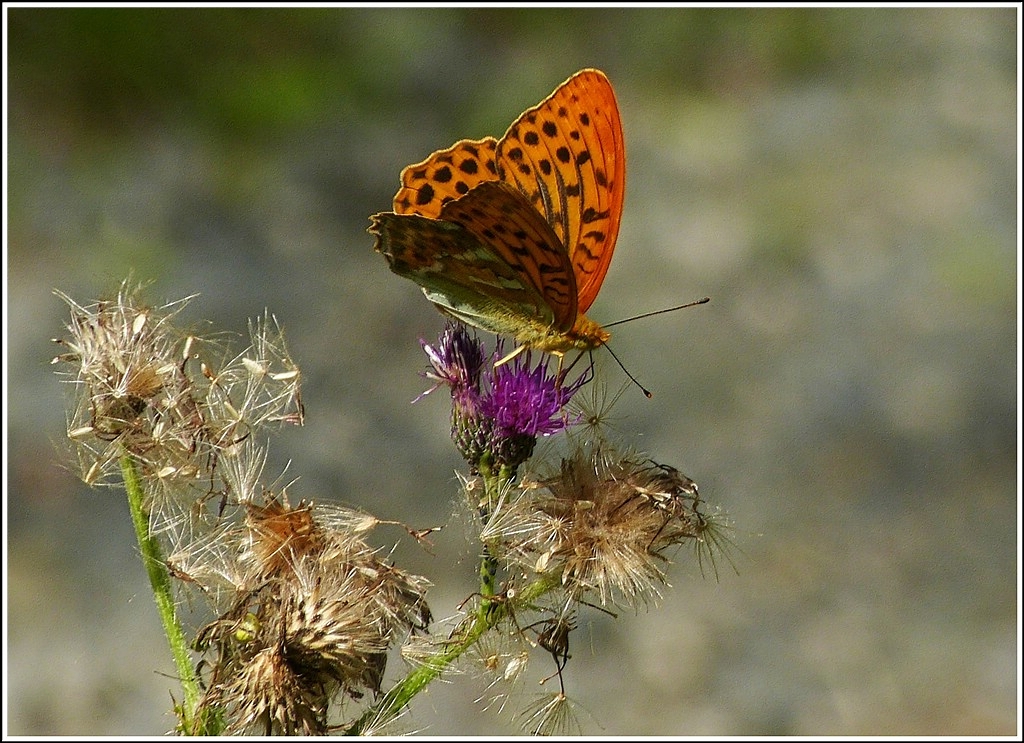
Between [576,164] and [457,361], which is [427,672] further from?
[576,164]

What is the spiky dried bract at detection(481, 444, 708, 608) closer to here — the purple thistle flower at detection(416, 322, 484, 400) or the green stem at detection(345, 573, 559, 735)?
the green stem at detection(345, 573, 559, 735)

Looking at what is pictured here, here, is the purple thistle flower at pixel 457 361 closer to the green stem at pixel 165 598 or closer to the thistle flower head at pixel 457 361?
the thistle flower head at pixel 457 361

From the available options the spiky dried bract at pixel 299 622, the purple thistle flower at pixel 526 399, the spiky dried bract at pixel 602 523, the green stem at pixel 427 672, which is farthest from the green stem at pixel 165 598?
the purple thistle flower at pixel 526 399

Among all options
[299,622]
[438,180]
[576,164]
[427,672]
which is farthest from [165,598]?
[576,164]

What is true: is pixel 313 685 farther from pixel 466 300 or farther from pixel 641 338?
pixel 641 338

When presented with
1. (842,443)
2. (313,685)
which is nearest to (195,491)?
(313,685)

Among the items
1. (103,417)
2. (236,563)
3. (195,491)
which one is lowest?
(236,563)

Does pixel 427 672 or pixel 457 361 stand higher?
pixel 457 361
